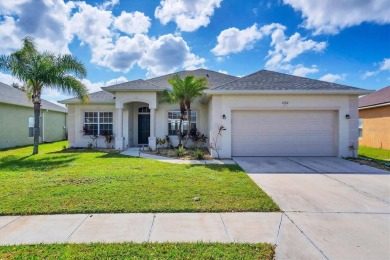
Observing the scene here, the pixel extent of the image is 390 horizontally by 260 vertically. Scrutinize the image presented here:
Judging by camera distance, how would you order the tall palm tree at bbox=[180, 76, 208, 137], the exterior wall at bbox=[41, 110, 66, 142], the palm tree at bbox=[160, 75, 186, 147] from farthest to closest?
the exterior wall at bbox=[41, 110, 66, 142] < the palm tree at bbox=[160, 75, 186, 147] < the tall palm tree at bbox=[180, 76, 208, 137]

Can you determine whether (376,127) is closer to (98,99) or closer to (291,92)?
(291,92)

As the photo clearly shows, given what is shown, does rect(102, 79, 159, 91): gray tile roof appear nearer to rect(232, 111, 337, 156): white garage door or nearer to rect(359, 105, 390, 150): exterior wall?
rect(232, 111, 337, 156): white garage door

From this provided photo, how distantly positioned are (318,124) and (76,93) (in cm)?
1450

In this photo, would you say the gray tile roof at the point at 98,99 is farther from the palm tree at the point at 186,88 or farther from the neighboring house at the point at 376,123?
the neighboring house at the point at 376,123

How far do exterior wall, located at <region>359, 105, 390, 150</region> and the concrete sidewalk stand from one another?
16985 mm

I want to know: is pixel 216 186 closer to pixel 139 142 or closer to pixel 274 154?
pixel 274 154

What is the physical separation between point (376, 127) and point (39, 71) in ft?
78.2

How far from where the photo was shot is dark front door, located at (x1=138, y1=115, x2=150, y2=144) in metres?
17.0

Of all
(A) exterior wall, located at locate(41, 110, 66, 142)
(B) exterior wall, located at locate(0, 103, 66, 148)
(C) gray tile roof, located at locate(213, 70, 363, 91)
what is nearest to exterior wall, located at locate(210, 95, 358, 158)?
(C) gray tile roof, located at locate(213, 70, 363, 91)

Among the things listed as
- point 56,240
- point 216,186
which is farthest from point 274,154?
point 56,240

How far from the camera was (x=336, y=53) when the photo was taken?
547 inches

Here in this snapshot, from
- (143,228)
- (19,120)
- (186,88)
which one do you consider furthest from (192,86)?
(19,120)

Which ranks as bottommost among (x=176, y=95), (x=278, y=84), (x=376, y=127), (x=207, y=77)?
(x=376, y=127)

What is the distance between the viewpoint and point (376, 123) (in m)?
17.5
